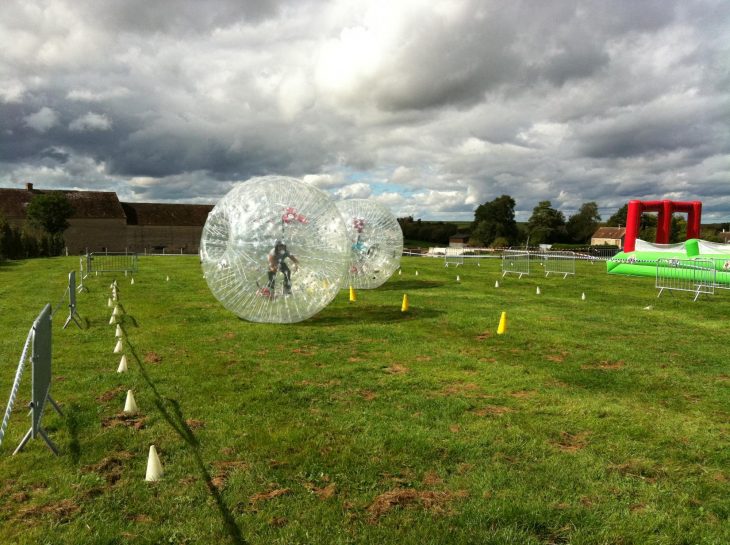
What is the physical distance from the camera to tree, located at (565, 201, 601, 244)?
118 meters

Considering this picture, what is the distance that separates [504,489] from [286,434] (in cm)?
270

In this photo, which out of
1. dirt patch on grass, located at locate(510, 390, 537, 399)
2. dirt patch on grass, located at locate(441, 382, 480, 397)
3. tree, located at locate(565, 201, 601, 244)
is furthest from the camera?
tree, located at locate(565, 201, 601, 244)

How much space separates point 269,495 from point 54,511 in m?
1.94

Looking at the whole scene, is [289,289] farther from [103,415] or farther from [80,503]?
[80,503]

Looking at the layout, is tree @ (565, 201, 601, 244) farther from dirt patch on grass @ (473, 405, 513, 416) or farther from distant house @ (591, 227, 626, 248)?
dirt patch on grass @ (473, 405, 513, 416)

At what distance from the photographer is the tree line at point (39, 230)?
1779 inches

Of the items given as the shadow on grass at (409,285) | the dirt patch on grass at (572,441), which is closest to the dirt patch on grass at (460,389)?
the dirt patch on grass at (572,441)

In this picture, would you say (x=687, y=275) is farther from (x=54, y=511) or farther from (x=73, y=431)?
(x=54, y=511)

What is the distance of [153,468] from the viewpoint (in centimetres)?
507

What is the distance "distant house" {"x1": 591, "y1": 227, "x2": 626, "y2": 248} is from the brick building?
254 feet

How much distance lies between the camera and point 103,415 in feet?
22.3

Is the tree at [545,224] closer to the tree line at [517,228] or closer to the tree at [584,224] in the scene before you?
the tree line at [517,228]

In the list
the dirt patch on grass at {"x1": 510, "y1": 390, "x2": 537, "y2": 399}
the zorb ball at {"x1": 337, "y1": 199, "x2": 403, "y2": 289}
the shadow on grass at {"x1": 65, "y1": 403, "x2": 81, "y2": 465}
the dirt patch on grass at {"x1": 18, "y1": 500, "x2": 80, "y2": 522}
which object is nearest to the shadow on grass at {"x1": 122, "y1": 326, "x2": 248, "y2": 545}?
the shadow on grass at {"x1": 65, "y1": 403, "x2": 81, "y2": 465}

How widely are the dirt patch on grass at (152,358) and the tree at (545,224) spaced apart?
96660 mm
